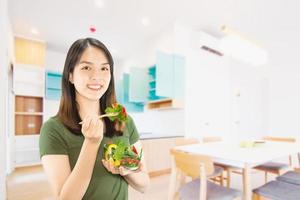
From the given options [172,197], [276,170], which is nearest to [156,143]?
[172,197]

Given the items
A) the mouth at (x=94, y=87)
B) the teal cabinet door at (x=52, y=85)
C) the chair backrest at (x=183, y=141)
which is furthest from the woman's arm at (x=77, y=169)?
the teal cabinet door at (x=52, y=85)

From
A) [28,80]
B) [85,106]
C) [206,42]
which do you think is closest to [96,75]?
[85,106]

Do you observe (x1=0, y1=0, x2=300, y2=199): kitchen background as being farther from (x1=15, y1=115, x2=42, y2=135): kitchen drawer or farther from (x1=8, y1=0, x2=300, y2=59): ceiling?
(x1=15, y1=115, x2=42, y2=135): kitchen drawer

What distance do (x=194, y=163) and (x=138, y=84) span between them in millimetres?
2444

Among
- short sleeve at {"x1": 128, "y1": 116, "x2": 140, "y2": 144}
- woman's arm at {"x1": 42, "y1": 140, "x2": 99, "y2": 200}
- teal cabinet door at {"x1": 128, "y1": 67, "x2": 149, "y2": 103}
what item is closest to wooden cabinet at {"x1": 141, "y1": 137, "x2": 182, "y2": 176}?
teal cabinet door at {"x1": 128, "y1": 67, "x2": 149, "y2": 103}

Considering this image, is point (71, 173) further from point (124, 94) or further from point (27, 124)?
point (27, 124)

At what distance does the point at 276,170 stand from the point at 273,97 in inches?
86.1

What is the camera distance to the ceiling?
281 centimetres

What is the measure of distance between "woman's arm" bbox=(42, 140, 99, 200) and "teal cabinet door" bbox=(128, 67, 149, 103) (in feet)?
10.0

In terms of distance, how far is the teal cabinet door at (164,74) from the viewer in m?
3.20

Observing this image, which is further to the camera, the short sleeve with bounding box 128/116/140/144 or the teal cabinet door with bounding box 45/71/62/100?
the teal cabinet door with bounding box 45/71/62/100

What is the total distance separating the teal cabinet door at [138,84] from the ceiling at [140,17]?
86 cm

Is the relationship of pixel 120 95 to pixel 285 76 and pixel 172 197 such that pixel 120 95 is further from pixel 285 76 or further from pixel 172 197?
pixel 285 76

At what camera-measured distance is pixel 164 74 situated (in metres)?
3.28
